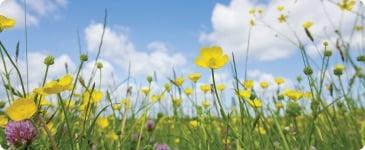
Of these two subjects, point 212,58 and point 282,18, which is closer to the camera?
point 212,58

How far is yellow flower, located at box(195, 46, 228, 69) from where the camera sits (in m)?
1.27

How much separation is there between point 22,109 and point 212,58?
0.52m

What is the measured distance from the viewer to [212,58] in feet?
4.19

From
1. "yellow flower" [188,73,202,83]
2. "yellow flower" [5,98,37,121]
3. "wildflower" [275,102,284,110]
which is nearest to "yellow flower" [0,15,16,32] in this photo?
"yellow flower" [5,98,37,121]

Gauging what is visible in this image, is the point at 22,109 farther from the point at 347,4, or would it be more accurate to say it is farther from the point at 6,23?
the point at 347,4

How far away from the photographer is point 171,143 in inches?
110

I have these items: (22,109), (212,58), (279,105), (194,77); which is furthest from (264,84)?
(22,109)

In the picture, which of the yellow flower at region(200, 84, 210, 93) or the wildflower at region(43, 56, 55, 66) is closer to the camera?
the wildflower at region(43, 56, 55, 66)

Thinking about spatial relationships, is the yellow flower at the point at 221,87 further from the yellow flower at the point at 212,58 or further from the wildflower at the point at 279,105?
the yellow flower at the point at 212,58

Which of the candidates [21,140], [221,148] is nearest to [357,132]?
Result: [221,148]

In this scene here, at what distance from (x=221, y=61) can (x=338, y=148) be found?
2.22 ft

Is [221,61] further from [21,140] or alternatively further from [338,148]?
[338,148]

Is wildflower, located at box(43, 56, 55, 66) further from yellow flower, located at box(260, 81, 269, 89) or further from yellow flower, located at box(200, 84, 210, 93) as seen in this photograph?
yellow flower, located at box(260, 81, 269, 89)

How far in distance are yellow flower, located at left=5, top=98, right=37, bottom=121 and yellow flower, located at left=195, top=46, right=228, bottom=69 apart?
1.60 feet
